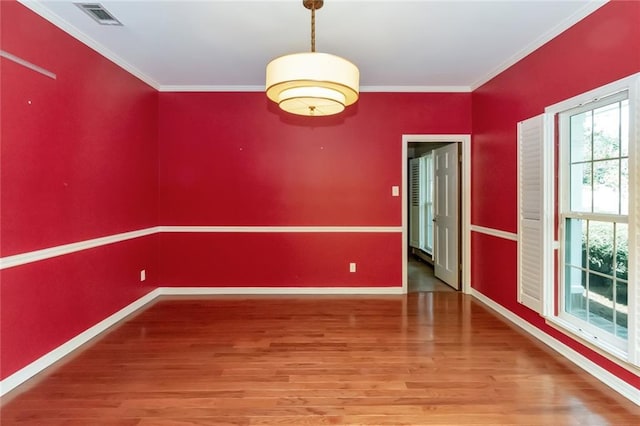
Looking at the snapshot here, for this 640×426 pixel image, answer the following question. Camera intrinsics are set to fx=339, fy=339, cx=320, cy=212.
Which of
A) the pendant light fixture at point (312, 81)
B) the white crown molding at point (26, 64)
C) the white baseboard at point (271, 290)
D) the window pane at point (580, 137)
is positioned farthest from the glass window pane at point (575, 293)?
the white crown molding at point (26, 64)

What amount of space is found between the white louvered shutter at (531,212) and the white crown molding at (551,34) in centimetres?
63

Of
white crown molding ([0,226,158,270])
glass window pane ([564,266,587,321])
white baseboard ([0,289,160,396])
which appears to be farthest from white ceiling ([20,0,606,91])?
white baseboard ([0,289,160,396])

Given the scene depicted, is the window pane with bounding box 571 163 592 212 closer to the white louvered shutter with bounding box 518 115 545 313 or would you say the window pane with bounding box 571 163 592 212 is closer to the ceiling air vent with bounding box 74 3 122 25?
the white louvered shutter with bounding box 518 115 545 313

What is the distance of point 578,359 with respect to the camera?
2508mm

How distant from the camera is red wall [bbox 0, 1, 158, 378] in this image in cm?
220

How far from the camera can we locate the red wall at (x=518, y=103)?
2.17 meters

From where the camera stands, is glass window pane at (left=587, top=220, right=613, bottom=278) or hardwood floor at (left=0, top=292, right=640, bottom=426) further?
glass window pane at (left=587, top=220, right=613, bottom=278)

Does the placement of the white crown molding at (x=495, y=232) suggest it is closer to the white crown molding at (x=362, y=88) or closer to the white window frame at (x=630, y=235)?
the white window frame at (x=630, y=235)

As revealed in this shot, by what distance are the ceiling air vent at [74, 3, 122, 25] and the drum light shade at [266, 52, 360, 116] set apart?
1538mm

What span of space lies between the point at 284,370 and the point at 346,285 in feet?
6.52

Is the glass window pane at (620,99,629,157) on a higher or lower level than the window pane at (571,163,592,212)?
higher

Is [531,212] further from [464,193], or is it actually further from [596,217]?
[464,193]

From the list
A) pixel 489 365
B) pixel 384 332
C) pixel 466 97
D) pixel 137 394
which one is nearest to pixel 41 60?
pixel 137 394

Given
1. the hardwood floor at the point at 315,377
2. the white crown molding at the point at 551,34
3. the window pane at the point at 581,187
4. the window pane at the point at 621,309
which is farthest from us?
the window pane at the point at 581,187
